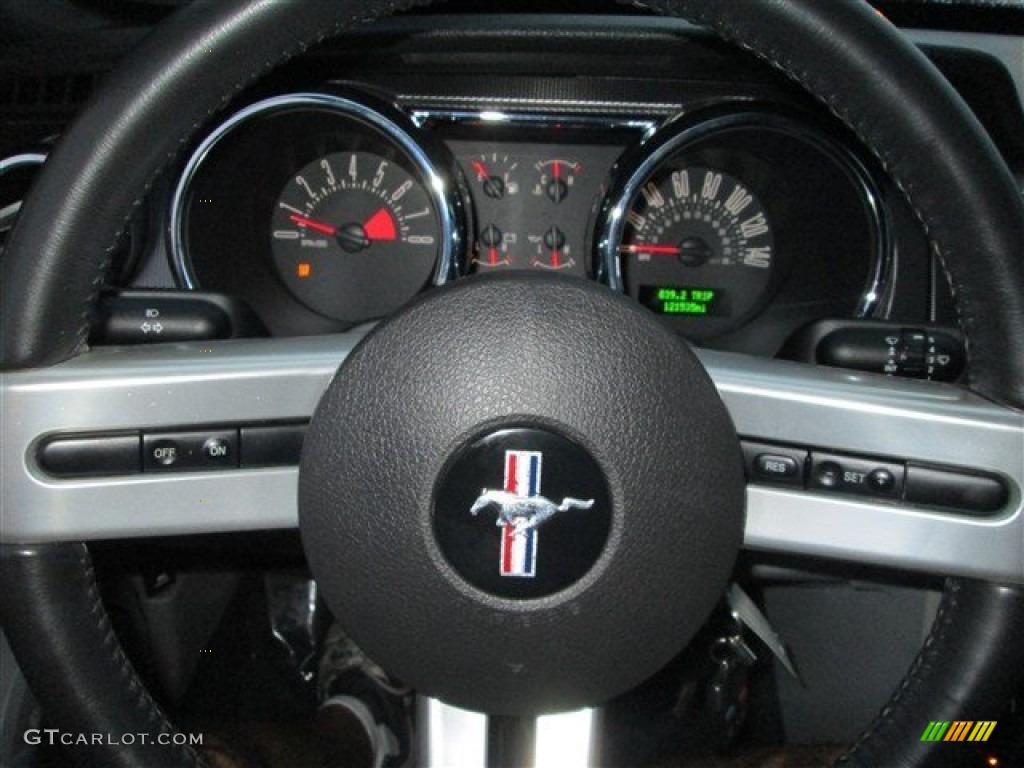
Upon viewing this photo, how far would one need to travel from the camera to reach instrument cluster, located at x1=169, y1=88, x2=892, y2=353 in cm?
204

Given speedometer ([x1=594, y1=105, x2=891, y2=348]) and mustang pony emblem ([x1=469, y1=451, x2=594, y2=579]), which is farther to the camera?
speedometer ([x1=594, y1=105, x2=891, y2=348])

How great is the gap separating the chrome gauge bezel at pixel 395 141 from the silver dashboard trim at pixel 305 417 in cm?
93

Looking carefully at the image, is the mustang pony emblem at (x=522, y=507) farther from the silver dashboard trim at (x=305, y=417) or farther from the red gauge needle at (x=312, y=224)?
the red gauge needle at (x=312, y=224)

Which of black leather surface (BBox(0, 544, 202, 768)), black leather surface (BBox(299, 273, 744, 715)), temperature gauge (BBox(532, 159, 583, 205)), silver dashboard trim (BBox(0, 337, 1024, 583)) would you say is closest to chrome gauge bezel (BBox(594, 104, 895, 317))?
temperature gauge (BBox(532, 159, 583, 205))

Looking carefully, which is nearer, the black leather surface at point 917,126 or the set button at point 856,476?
the black leather surface at point 917,126

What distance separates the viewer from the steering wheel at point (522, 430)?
95 centimetres

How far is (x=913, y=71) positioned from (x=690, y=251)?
1.29 meters

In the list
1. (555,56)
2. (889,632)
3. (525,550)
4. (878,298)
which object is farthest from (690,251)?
(525,550)

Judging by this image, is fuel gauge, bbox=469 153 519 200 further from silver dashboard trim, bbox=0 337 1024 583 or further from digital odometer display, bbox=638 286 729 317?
silver dashboard trim, bbox=0 337 1024 583

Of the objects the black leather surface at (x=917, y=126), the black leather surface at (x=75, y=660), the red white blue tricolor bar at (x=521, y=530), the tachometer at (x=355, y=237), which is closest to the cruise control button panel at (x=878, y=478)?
the black leather surface at (x=917, y=126)

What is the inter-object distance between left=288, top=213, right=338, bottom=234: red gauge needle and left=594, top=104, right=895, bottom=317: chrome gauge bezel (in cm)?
54

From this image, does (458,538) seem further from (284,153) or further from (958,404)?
(284,153)

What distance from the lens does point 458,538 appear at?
956 millimetres

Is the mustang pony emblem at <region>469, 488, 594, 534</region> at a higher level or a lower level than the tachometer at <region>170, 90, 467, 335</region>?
lower
